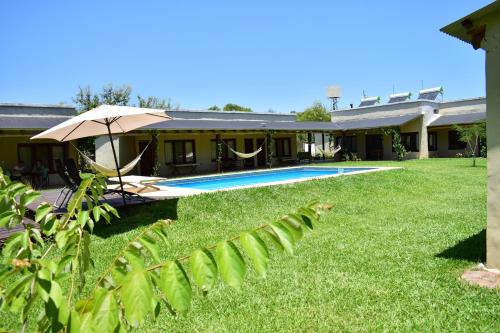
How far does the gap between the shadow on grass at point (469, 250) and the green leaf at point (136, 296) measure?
502 cm

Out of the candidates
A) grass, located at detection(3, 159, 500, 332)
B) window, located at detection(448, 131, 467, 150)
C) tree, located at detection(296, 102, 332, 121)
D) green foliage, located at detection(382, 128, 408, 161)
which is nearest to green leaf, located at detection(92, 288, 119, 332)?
grass, located at detection(3, 159, 500, 332)

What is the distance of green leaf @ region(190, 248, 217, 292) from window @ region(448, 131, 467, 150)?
99.9ft

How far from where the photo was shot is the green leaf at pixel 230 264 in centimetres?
104

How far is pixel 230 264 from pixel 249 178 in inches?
697

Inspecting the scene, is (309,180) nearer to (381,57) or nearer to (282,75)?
(381,57)

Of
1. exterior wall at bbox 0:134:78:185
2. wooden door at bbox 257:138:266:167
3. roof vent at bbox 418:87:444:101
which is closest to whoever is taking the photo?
exterior wall at bbox 0:134:78:185

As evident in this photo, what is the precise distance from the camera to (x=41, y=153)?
17.3 m

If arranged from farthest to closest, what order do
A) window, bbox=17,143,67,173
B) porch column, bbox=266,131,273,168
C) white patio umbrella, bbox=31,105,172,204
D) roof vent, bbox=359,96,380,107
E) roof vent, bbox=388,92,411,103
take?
roof vent, bbox=359,96,380,107, roof vent, bbox=388,92,411,103, porch column, bbox=266,131,273,168, window, bbox=17,143,67,173, white patio umbrella, bbox=31,105,172,204

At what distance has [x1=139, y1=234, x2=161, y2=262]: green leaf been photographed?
4.80 feet

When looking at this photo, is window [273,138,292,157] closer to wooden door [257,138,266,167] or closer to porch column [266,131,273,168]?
wooden door [257,138,266,167]

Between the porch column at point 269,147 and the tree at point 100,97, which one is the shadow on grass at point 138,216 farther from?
the tree at point 100,97

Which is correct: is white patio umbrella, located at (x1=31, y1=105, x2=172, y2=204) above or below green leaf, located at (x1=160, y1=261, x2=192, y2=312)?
above

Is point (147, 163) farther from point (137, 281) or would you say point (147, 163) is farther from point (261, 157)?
point (137, 281)

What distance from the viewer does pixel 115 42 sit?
112ft
